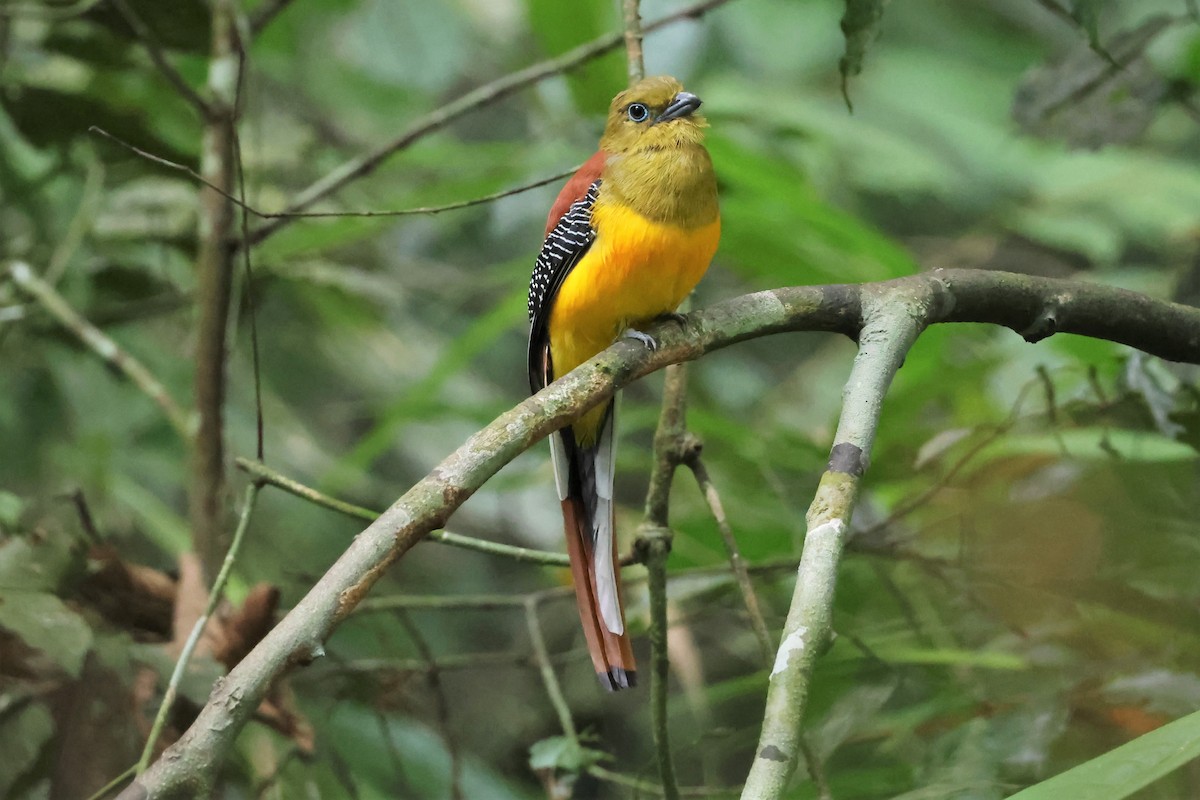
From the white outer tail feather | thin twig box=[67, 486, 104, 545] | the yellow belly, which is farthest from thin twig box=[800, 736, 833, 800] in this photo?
thin twig box=[67, 486, 104, 545]

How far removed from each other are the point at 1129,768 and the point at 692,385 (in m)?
2.39

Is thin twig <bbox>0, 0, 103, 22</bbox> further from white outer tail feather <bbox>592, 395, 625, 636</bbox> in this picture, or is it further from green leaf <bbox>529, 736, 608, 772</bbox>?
green leaf <bbox>529, 736, 608, 772</bbox>

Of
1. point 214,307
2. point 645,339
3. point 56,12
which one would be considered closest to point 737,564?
point 645,339

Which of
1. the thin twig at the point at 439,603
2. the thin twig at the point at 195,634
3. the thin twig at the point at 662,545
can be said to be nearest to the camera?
the thin twig at the point at 195,634

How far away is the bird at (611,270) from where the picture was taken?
5.65ft

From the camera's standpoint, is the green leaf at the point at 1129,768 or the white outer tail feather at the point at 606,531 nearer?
the green leaf at the point at 1129,768

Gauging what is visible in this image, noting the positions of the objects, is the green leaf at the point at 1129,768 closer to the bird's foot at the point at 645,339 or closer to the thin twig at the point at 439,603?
the bird's foot at the point at 645,339

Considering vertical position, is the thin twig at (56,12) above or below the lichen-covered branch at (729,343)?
above

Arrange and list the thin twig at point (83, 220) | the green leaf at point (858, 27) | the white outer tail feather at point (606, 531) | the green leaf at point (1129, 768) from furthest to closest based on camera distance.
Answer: the thin twig at point (83, 220), the white outer tail feather at point (606, 531), the green leaf at point (858, 27), the green leaf at point (1129, 768)

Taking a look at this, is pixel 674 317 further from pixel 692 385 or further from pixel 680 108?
pixel 692 385

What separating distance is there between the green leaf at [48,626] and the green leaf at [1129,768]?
1.15 meters

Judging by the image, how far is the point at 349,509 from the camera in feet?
4.81

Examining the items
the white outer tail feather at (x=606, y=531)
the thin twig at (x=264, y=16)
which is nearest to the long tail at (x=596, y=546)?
the white outer tail feather at (x=606, y=531)

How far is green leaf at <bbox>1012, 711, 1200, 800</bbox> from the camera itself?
897 millimetres
